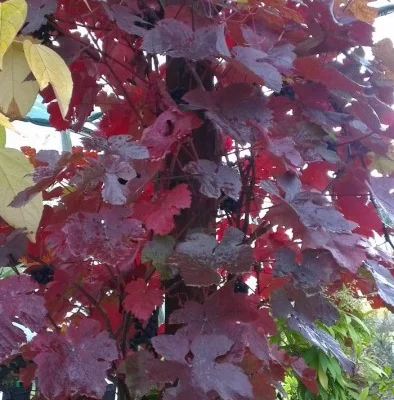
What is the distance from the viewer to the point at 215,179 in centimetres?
50

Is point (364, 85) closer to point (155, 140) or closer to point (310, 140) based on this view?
point (310, 140)

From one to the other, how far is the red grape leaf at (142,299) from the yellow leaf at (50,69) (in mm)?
294

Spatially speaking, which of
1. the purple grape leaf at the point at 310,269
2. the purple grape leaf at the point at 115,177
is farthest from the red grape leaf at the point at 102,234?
the purple grape leaf at the point at 310,269

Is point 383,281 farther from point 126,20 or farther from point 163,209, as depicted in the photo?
point 126,20

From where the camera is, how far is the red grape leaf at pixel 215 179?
491 millimetres

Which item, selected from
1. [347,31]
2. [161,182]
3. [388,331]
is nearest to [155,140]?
[161,182]

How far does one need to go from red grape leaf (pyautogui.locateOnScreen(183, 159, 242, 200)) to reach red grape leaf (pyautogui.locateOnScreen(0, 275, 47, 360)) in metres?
0.18

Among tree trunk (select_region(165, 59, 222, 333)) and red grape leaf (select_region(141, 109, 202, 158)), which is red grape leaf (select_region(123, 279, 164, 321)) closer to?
tree trunk (select_region(165, 59, 222, 333))

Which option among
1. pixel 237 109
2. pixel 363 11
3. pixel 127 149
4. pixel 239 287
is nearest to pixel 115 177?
pixel 127 149

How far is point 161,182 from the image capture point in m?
0.62

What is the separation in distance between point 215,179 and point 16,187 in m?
0.19

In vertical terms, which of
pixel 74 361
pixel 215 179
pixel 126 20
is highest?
pixel 126 20

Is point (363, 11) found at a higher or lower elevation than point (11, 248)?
higher

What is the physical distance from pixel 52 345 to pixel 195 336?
0.13 m
